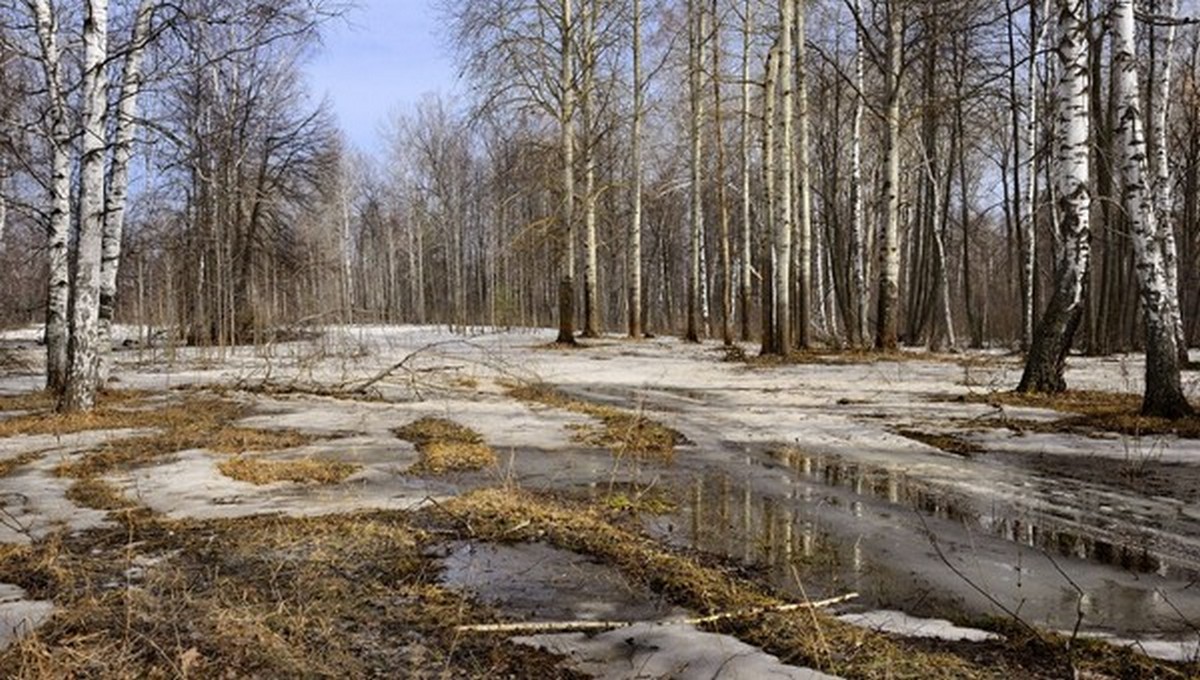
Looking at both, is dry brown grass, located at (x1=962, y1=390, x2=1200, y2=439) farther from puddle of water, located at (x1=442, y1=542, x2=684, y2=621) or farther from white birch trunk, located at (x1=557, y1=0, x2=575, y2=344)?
white birch trunk, located at (x1=557, y1=0, x2=575, y2=344)

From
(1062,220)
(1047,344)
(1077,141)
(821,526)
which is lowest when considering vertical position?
(821,526)

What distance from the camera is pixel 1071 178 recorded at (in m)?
9.06

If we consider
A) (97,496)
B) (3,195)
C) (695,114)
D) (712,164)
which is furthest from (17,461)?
(712,164)

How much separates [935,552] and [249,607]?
3.34 metres

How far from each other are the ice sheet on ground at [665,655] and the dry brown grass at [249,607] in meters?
0.14

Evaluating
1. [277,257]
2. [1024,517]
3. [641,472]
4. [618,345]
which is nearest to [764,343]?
[618,345]

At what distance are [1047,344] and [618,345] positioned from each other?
487 inches

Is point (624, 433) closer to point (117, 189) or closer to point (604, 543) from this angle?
point (604, 543)

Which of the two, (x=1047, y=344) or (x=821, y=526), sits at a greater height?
(x=1047, y=344)

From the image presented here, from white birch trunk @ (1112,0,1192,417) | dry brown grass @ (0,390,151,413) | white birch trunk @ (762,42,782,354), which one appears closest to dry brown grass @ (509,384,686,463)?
white birch trunk @ (1112,0,1192,417)

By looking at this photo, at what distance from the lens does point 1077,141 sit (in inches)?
352

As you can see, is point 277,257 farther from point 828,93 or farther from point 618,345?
point 828,93

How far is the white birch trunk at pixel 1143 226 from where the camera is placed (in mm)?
7719

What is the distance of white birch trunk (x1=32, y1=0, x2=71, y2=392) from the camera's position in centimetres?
966
